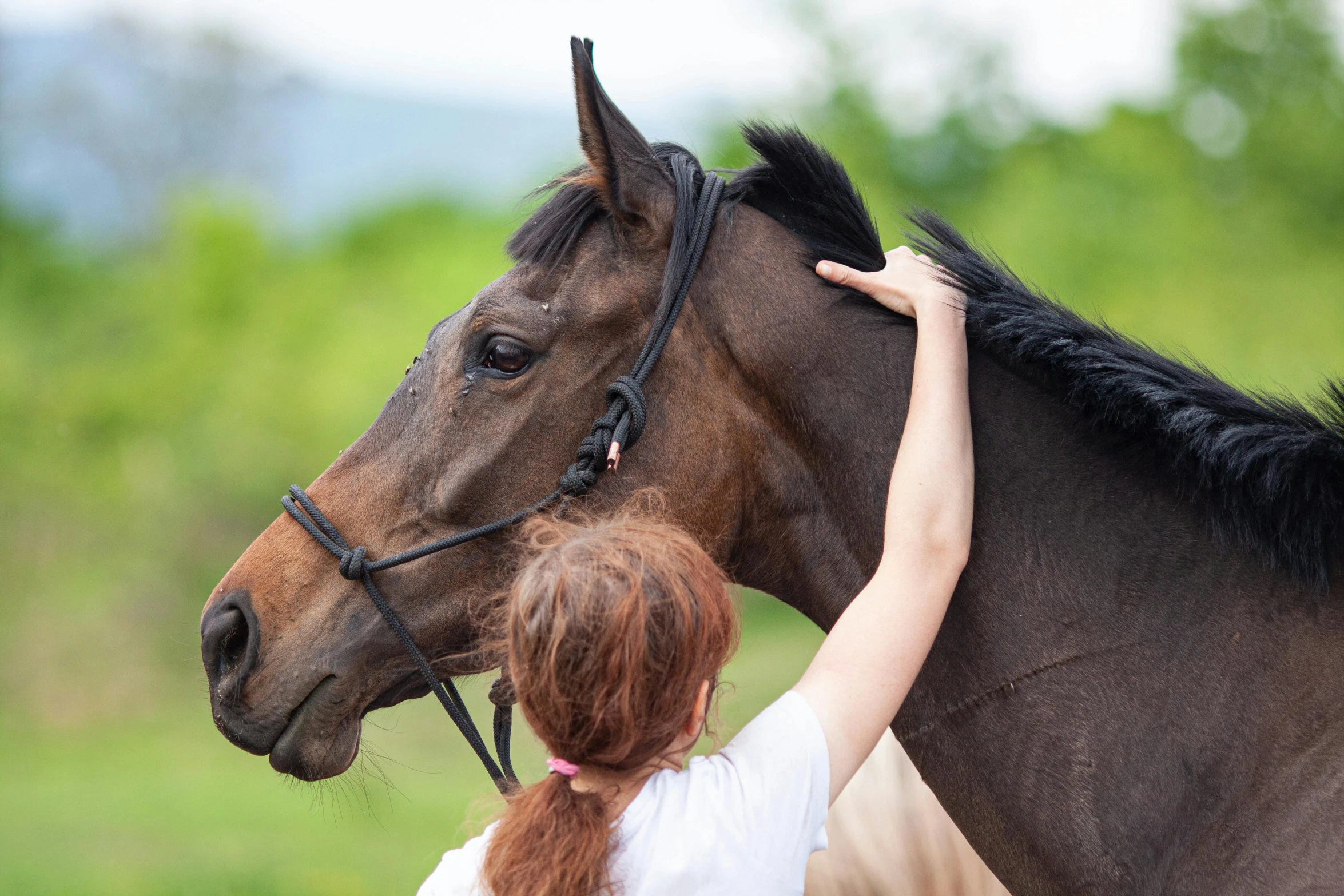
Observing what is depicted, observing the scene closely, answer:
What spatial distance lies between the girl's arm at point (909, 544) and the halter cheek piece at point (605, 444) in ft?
0.94

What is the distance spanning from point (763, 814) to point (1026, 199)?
15.8 meters

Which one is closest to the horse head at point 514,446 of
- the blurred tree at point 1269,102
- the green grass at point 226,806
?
the green grass at point 226,806

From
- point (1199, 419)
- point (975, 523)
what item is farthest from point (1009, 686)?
point (1199, 419)

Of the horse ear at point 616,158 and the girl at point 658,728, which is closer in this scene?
the girl at point 658,728

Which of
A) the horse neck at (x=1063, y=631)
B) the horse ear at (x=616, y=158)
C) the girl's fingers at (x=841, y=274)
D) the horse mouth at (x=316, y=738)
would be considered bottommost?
the horse neck at (x=1063, y=631)

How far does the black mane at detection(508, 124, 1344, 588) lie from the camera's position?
1905mm

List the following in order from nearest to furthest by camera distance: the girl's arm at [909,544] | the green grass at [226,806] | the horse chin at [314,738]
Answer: the girl's arm at [909,544], the horse chin at [314,738], the green grass at [226,806]

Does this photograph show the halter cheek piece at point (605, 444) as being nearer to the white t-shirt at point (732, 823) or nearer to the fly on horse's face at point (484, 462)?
the fly on horse's face at point (484, 462)

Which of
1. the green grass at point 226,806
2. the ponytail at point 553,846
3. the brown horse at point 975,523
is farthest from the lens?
the green grass at point 226,806

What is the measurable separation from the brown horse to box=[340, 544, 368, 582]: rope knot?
0.11ft

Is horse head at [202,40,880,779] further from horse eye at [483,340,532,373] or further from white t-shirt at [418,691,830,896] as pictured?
white t-shirt at [418,691,830,896]

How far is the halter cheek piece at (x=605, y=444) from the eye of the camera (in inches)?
86.4

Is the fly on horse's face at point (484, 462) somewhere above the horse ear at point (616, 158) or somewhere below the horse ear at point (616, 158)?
below

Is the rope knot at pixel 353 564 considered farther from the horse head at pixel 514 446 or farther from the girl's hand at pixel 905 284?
the girl's hand at pixel 905 284
